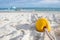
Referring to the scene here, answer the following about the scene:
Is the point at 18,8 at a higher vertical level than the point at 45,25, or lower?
lower

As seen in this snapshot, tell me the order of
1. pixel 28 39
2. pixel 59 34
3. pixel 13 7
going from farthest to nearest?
pixel 13 7 → pixel 59 34 → pixel 28 39

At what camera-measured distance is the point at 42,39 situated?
1.54 meters

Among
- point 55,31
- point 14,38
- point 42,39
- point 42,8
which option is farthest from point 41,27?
point 42,8

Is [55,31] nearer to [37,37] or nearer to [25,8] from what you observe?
[37,37]

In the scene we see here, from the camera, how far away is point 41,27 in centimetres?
181

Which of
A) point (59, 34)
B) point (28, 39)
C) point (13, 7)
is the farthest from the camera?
point (13, 7)

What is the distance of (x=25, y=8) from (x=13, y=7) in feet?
1.31

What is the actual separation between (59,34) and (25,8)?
12.4 ft

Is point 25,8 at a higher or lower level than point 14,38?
lower

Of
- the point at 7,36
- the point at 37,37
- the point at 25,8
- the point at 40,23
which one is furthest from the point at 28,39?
the point at 25,8

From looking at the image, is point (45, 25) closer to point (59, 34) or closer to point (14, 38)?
point (59, 34)

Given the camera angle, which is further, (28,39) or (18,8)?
(18,8)

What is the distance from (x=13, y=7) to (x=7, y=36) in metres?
3.85

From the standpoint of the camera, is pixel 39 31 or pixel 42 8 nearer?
pixel 39 31
